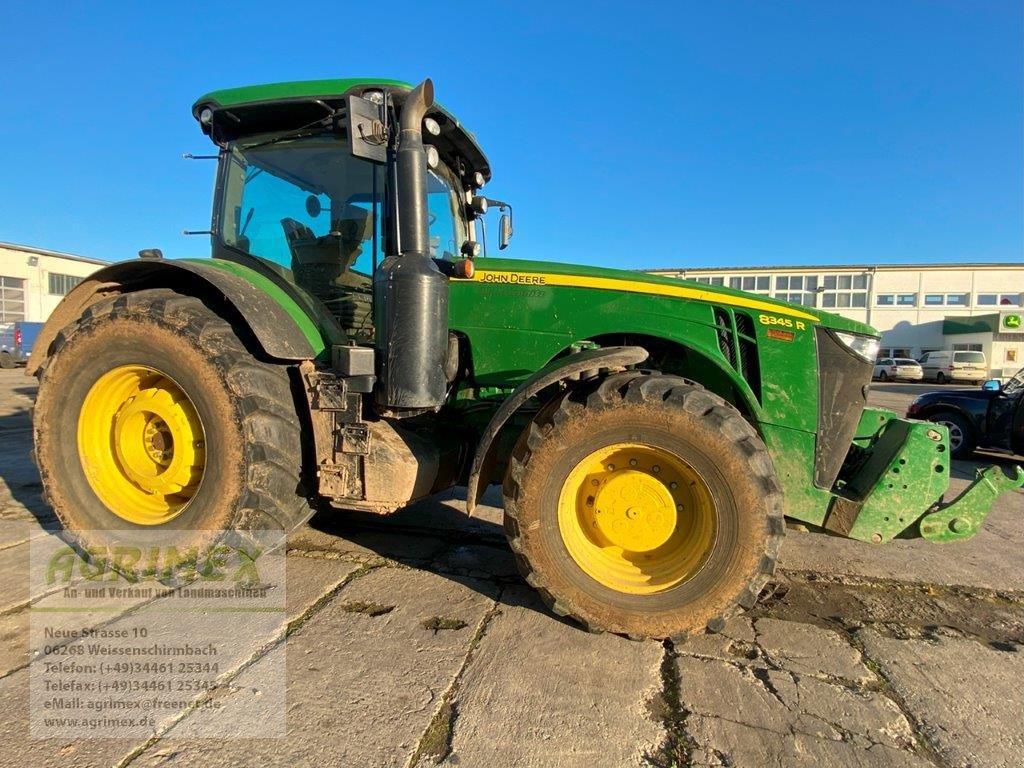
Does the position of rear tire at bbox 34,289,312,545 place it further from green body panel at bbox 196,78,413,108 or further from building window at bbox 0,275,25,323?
building window at bbox 0,275,25,323

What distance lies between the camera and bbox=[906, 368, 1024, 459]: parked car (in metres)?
7.67

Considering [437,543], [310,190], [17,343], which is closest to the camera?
[310,190]

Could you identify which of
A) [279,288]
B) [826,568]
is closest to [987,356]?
[826,568]

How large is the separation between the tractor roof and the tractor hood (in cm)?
94

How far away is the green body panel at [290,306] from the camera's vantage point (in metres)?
2.98

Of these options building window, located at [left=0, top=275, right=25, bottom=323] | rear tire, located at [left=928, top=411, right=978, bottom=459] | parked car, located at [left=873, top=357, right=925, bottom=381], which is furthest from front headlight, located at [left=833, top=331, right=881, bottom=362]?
building window, located at [left=0, top=275, right=25, bottom=323]

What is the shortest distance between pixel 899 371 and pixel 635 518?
37045mm

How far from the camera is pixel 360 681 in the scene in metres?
2.06

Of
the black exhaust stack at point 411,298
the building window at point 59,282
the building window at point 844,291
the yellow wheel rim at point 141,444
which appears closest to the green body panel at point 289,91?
the black exhaust stack at point 411,298

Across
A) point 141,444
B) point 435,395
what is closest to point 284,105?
point 435,395

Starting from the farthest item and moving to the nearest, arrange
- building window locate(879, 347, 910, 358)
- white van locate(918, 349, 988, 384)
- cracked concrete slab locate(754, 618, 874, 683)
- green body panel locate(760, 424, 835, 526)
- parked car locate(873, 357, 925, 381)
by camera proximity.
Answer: building window locate(879, 347, 910, 358), parked car locate(873, 357, 925, 381), white van locate(918, 349, 988, 384), green body panel locate(760, 424, 835, 526), cracked concrete slab locate(754, 618, 874, 683)

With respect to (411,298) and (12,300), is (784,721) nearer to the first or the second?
(411,298)

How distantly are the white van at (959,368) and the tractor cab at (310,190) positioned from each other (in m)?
37.2

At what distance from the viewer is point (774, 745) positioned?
180cm
